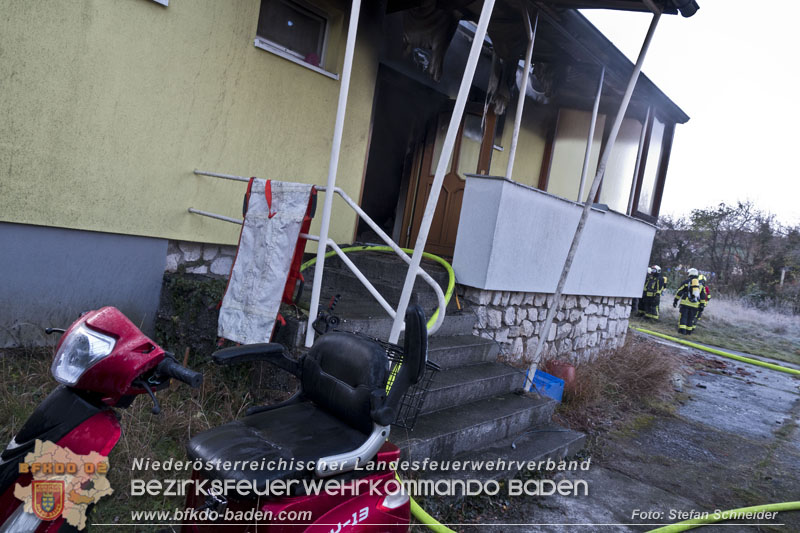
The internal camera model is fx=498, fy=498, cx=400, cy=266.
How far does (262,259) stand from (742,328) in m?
15.4

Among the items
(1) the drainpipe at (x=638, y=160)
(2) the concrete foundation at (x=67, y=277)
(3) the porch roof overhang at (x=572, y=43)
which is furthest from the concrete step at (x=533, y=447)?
(1) the drainpipe at (x=638, y=160)

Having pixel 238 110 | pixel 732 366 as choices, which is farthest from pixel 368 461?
pixel 732 366

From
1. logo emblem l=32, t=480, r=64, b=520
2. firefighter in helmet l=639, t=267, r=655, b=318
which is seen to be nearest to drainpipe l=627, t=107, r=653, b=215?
firefighter in helmet l=639, t=267, r=655, b=318

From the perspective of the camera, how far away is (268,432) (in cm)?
186

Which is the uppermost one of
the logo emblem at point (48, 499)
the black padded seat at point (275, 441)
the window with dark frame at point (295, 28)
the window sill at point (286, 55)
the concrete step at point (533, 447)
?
the window with dark frame at point (295, 28)

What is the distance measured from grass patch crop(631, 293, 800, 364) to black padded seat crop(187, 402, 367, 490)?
11.6 metres

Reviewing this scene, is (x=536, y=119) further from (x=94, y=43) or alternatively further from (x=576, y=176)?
(x=94, y=43)

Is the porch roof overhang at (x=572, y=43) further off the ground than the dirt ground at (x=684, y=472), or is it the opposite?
the porch roof overhang at (x=572, y=43)

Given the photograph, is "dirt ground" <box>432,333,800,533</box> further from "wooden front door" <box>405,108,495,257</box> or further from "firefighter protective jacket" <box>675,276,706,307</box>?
"firefighter protective jacket" <box>675,276,706,307</box>

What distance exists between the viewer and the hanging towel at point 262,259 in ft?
11.1

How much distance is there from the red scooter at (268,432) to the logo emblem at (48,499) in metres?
0.04

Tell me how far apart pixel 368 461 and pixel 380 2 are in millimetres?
4885

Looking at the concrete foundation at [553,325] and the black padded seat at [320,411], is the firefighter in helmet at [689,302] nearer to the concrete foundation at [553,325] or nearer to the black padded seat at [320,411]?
the concrete foundation at [553,325]

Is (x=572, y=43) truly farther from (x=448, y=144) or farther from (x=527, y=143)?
(x=448, y=144)
